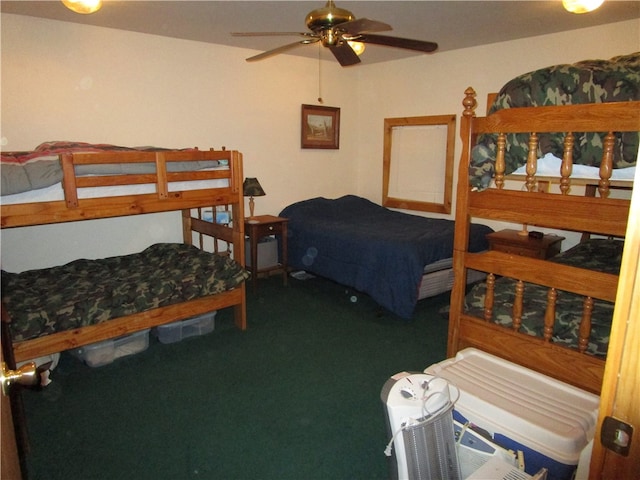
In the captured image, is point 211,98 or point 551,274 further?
point 211,98

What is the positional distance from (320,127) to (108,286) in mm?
3143

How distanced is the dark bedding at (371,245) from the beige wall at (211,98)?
0.56 m

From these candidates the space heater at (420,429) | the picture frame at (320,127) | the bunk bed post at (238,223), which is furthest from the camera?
the picture frame at (320,127)

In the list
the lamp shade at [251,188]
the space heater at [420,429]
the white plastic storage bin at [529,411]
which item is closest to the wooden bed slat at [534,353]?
the white plastic storage bin at [529,411]

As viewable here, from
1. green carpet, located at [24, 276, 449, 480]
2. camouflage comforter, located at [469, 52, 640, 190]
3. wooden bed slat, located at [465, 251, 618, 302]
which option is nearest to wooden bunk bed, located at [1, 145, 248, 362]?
green carpet, located at [24, 276, 449, 480]

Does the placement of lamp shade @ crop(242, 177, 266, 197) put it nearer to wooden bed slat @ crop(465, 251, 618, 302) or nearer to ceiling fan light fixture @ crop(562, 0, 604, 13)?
wooden bed slat @ crop(465, 251, 618, 302)

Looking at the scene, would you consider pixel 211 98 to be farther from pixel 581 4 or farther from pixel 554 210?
pixel 554 210

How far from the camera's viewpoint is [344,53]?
2.54m

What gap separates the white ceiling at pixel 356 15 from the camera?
115 inches

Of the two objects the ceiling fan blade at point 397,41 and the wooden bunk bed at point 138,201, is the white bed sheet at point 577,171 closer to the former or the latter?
the ceiling fan blade at point 397,41

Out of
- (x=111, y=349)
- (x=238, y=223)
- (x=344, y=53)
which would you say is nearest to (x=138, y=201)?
(x=238, y=223)

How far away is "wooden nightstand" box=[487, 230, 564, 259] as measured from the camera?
3589 mm

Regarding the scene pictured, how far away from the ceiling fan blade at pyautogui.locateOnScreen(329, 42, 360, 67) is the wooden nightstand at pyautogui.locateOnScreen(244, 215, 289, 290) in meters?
1.88

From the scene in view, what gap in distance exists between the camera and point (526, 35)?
3.80 metres
